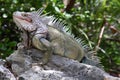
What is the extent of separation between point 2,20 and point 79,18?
1.51 meters

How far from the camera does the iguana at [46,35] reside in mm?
3816

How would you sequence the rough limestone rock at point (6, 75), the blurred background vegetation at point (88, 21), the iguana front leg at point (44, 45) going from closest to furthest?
the rough limestone rock at point (6, 75)
the iguana front leg at point (44, 45)
the blurred background vegetation at point (88, 21)

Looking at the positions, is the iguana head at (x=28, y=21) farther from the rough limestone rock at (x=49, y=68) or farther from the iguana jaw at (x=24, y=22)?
the rough limestone rock at (x=49, y=68)

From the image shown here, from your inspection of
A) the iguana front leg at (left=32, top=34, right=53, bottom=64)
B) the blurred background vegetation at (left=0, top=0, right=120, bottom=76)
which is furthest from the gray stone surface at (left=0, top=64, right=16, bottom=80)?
the blurred background vegetation at (left=0, top=0, right=120, bottom=76)

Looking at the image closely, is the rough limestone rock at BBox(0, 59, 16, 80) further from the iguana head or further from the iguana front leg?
the iguana head

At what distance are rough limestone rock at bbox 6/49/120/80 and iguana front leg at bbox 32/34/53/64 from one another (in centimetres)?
7

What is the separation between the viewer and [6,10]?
21.9 ft

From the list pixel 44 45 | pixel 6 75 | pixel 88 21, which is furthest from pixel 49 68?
pixel 88 21

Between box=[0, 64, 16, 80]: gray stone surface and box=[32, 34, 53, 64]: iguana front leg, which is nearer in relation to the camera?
box=[0, 64, 16, 80]: gray stone surface

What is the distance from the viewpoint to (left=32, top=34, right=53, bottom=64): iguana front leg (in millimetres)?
3781

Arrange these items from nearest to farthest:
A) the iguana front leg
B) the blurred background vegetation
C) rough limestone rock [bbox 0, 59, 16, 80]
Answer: rough limestone rock [bbox 0, 59, 16, 80], the iguana front leg, the blurred background vegetation

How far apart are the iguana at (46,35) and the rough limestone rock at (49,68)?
0.26ft

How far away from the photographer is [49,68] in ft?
12.6

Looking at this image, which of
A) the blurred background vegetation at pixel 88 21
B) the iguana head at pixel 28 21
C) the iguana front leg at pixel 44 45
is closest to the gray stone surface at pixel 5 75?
the iguana front leg at pixel 44 45
